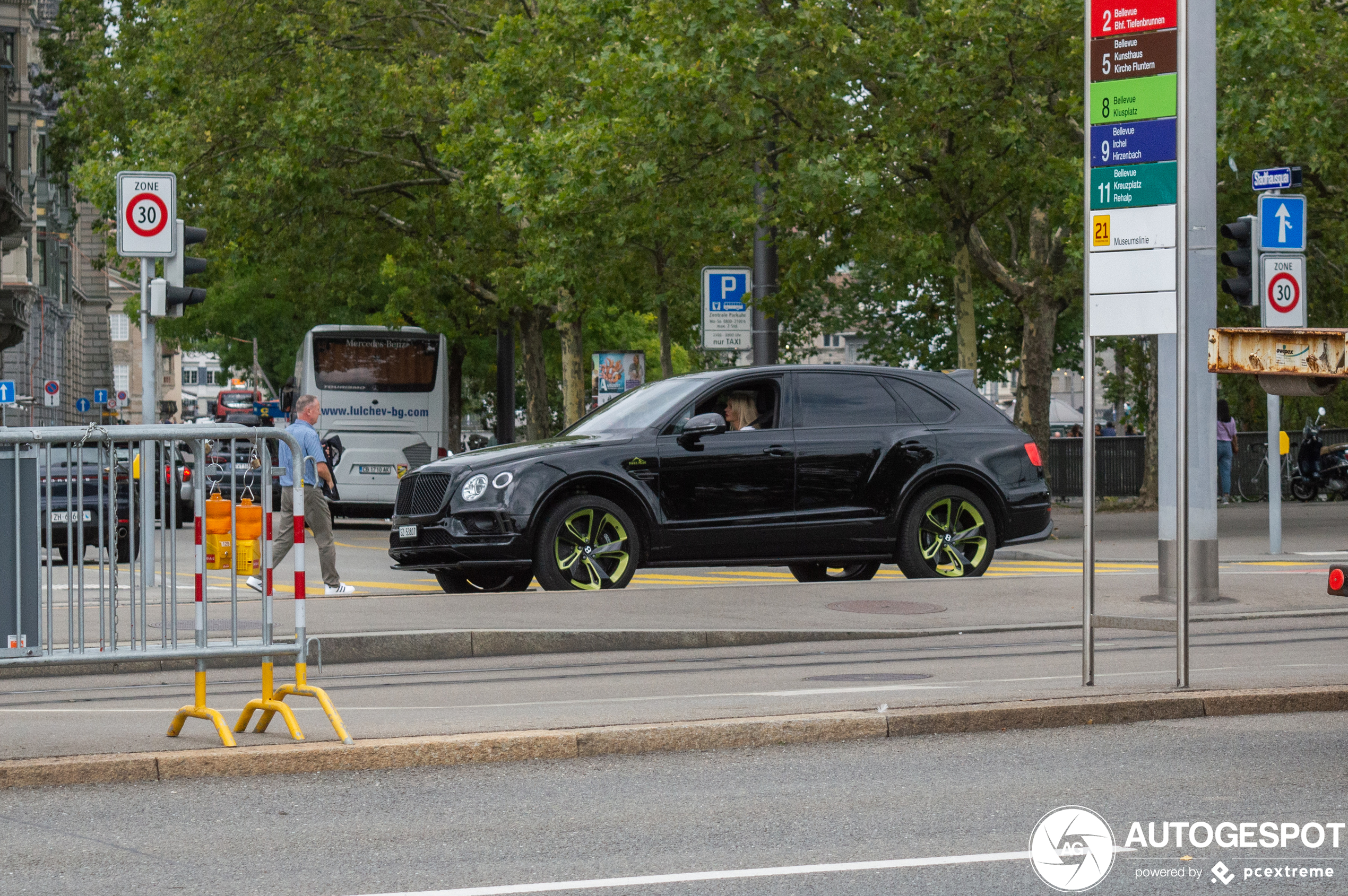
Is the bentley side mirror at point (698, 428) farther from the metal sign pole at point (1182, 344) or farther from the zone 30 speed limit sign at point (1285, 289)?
the metal sign pole at point (1182, 344)

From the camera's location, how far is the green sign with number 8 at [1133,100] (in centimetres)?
863

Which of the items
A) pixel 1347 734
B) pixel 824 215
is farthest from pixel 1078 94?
pixel 1347 734

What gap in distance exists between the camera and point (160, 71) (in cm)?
3038

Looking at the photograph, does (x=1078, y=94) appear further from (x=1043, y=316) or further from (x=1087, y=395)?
(x=1087, y=395)

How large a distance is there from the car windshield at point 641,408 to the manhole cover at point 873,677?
4337mm

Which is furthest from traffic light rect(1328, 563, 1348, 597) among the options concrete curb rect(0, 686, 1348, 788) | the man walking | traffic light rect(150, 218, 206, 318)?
traffic light rect(150, 218, 206, 318)

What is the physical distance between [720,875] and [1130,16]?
5.42 m

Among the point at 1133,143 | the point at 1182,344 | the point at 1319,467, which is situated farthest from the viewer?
the point at 1319,467

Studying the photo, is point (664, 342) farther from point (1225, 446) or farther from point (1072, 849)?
point (1072, 849)

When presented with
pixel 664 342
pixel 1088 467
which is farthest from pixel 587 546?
pixel 664 342

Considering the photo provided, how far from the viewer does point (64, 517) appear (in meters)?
7.19

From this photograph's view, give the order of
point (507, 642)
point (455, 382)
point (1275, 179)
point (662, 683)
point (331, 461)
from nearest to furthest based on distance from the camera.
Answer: point (662, 683) → point (507, 642) → point (1275, 179) → point (331, 461) → point (455, 382)

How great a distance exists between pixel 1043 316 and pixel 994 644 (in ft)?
53.6

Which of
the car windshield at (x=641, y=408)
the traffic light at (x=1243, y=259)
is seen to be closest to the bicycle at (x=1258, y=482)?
the traffic light at (x=1243, y=259)
